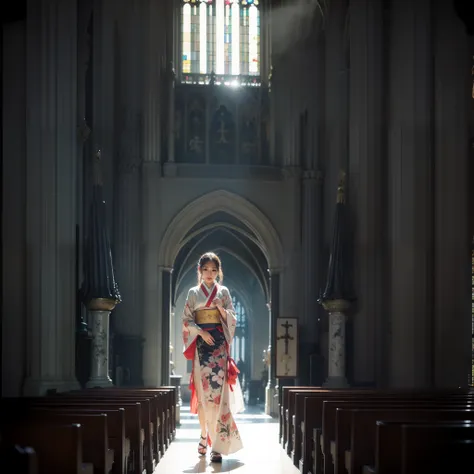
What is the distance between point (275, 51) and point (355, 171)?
19.6ft

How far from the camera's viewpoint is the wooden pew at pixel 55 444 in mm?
5188

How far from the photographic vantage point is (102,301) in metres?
15.3

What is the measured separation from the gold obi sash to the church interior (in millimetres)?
982

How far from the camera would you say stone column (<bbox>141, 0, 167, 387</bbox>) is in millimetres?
20906

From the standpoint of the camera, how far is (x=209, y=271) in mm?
9578

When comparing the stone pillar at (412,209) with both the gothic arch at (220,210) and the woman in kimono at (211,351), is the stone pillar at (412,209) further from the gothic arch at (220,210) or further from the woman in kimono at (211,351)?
the gothic arch at (220,210)

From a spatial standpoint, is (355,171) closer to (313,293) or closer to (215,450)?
(313,293)

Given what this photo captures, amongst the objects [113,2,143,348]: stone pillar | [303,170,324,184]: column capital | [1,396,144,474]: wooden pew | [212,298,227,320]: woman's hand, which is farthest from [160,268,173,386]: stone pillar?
[1,396,144,474]: wooden pew

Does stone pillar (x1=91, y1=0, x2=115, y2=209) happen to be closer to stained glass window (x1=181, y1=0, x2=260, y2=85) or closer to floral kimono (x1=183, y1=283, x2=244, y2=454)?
stained glass window (x1=181, y1=0, x2=260, y2=85)

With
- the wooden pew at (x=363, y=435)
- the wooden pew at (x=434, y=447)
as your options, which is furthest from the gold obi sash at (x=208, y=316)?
the wooden pew at (x=434, y=447)

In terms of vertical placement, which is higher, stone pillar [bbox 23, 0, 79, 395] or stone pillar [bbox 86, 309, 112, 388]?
stone pillar [bbox 23, 0, 79, 395]

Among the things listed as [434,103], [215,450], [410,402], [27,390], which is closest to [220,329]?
[215,450]

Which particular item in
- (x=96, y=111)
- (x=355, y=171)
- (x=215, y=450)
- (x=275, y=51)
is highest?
(x=275, y=51)

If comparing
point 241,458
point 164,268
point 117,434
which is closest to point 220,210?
point 164,268
